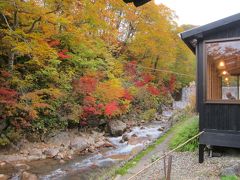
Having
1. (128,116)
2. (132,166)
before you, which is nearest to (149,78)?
(128,116)

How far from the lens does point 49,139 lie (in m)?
14.6

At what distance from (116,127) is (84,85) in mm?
3521

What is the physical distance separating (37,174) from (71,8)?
8.91 meters

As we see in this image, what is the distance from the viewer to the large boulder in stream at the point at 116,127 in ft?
57.6

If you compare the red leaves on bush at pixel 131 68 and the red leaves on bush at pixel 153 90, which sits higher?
the red leaves on bush at pixel 131 68

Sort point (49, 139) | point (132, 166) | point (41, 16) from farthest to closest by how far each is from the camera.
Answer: point (49, 139) → point (41, 16) → point (132, 166)

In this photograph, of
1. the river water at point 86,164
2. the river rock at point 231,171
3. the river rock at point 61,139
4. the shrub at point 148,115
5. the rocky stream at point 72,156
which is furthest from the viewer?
the shrub at point 148,115

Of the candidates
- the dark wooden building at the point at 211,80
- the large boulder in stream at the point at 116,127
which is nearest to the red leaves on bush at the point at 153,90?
the large boulder in stream at the point at 116,127

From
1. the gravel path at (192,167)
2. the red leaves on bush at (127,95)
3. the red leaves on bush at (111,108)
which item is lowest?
the gravel path at (192,167)

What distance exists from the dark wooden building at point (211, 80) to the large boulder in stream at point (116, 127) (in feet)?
32.7

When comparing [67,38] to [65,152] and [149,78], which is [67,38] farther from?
[149,78]

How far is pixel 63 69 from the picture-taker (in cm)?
1702

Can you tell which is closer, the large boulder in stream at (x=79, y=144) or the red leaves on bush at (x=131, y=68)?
the large boulder in stream at (x=79, y=144)

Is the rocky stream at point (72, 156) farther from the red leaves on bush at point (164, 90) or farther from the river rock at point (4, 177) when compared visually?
the red leaves on bush at point (164, 90)
